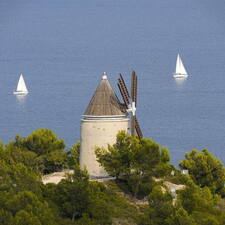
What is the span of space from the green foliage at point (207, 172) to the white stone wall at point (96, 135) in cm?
714

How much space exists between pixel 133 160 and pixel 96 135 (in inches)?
168

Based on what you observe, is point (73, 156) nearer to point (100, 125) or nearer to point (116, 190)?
point (100, 125)

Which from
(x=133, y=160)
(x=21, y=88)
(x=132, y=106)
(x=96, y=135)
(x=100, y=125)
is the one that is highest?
(x=21, y=88)

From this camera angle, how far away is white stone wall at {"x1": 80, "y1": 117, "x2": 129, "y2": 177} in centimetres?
7569

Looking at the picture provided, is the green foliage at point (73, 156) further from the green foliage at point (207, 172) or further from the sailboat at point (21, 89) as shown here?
the sailboat at point (21, 89)

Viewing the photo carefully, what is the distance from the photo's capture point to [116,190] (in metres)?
72.4

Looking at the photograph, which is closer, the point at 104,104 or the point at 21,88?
the point at 104,104

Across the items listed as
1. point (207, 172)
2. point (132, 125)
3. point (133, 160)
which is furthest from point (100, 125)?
point (207, 172)

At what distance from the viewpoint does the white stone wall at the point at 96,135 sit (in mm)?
75688

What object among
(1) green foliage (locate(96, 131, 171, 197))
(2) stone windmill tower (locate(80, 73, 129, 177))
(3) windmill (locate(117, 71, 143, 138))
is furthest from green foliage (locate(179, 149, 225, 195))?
(2) stone windmill tower (locate(80, 73, 129, 177))

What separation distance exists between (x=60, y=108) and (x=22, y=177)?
338ft

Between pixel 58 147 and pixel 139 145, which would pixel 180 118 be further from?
pixel 139 145

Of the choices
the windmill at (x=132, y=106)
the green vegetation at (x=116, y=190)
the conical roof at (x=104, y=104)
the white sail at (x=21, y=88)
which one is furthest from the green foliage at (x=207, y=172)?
the white sail at (x=21, y=88)

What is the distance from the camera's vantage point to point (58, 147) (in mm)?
83438
